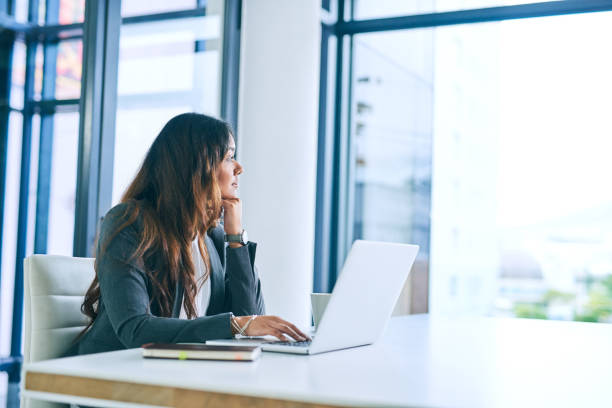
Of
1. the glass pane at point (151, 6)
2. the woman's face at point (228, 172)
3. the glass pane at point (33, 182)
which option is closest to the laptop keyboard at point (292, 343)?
the woman's face at point (228, 172)

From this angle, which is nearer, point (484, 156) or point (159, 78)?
point (159, 78)

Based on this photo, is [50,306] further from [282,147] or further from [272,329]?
[282,147]

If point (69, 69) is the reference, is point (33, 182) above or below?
below

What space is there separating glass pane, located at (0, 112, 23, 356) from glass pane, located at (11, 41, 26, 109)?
0.18ft

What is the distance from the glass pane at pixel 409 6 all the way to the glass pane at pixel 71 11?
189cm

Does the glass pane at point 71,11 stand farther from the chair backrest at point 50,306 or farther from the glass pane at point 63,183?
the chair backrest at point 50,306

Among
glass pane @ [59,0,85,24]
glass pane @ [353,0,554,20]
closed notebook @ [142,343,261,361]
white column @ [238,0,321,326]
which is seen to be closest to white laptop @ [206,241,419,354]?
closed notebook @ [142,343,261,361]

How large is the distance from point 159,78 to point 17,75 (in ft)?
2.06

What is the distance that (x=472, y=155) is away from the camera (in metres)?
3.92

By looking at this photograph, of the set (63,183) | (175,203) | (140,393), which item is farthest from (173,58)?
(140,393)

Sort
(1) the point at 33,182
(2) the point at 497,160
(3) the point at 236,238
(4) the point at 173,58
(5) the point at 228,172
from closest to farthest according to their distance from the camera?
1. (5) the point at 228,172
2. (3) the point at 236,238
3. (1) the point at 33,182
4. (4) the point at 173,58
5. (2) the point at 497,160

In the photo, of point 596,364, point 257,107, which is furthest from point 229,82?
point 596,364

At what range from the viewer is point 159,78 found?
328 centimetres

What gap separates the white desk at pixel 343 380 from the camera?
891mm
